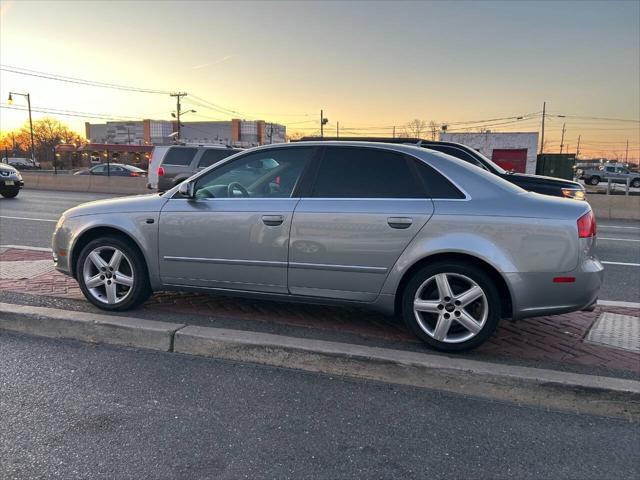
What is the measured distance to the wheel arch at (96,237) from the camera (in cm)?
445

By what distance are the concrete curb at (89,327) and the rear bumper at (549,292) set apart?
105 inches

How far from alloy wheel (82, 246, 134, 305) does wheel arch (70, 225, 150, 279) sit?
0.43 feet

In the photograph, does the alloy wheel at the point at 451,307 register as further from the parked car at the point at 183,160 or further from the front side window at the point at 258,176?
the parked car at the point at 183,160

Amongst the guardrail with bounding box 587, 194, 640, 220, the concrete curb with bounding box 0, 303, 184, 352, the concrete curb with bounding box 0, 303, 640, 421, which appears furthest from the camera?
the guardrail with bounding box 587, 194, 640, 220

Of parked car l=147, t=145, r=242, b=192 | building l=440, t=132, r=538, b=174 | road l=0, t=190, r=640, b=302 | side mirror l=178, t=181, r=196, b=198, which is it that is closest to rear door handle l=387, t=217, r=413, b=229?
side mirror l=178, t=181, r=196, b=198

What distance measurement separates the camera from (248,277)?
13.5ft

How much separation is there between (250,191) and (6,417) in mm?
2371

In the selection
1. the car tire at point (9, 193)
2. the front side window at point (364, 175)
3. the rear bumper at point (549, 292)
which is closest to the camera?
the rear bumper at point (549, 292)

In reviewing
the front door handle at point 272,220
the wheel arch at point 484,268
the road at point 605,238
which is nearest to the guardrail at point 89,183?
the road at point 605,238

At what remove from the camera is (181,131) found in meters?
94.9

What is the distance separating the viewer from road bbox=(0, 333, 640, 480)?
2.51m

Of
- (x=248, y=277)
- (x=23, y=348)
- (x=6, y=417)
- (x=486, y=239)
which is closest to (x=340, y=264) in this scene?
(x=248, y=277)

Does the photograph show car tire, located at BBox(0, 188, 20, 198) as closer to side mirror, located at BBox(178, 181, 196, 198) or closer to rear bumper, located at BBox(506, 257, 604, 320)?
side mirror, located at BBox(178, 181, 196, 198)

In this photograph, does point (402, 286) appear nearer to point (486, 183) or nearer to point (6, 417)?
point (486, 183)
